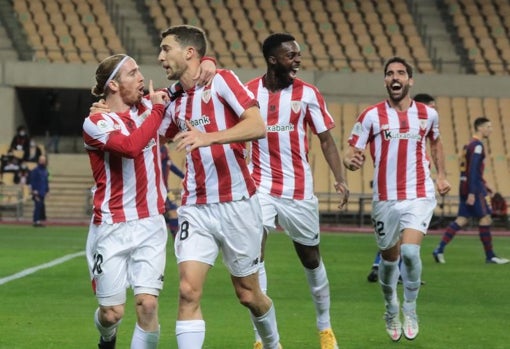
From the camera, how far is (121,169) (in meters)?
8.09

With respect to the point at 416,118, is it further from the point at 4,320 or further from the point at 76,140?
the point at 76,140

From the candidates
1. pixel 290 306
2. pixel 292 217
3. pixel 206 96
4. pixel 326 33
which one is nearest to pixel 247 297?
pixel 206 96

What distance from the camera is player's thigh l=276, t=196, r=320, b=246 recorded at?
32.2 ft

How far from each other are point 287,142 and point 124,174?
2168 mm

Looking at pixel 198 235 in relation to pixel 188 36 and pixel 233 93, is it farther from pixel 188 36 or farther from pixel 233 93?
pixel 188 36

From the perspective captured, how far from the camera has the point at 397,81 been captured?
10.9m

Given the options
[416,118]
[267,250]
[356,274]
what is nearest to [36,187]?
[267,250]

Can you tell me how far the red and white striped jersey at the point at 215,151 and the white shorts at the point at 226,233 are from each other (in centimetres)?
7

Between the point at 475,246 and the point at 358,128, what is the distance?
12183 mm

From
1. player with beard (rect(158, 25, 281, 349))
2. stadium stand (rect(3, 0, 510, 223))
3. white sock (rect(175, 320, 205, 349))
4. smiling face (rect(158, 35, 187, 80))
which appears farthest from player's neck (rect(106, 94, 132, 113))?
stadium stand (rect(3, 0, 510, 223))

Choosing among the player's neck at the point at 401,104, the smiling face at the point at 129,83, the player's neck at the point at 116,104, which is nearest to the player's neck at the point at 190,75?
the smiling face at the point at 129,83

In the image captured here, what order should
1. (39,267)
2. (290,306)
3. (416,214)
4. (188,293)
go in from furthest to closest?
(39,267) < (290,306) < (416,214) < (188,293)

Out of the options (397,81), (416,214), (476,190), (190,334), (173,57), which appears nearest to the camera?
(190,334)

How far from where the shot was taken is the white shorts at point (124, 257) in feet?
26.1
